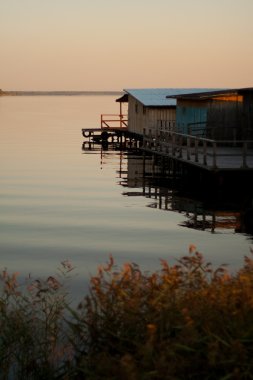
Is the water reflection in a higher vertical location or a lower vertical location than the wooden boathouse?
lower

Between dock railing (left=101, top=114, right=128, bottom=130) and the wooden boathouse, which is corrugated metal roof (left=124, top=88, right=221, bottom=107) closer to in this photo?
dock railing (left=101, top=114, right=128, bottom=130)

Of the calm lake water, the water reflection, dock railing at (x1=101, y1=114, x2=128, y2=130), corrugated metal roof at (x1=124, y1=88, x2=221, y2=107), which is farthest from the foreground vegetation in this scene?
dock railing at (x1=101, y1=114, x2=128, y2=130)

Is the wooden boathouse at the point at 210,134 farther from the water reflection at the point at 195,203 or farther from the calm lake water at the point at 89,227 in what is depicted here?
the calm lake water at the point at 89,227

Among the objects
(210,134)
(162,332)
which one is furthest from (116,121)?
(162,332)

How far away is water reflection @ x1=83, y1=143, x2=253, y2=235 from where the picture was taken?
25281 millimetres

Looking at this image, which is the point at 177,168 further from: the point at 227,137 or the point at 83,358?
the point at 83,358

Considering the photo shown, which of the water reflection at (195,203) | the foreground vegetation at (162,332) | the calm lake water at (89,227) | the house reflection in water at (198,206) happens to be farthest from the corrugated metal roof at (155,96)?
the foreground vegetation at (162,332)

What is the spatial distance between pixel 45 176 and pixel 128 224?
17.7m

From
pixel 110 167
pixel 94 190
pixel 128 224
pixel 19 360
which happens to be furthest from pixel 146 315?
pixel 110 167

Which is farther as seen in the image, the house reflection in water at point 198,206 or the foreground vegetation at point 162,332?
the house reflection in water at point 198,206

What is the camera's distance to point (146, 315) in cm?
805

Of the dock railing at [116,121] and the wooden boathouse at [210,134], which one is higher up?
the dock railing at [116,121]

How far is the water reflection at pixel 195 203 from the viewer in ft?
82.9

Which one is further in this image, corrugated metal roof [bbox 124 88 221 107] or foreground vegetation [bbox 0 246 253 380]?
corrugated metal roof [bbox 124 88 221 107]
